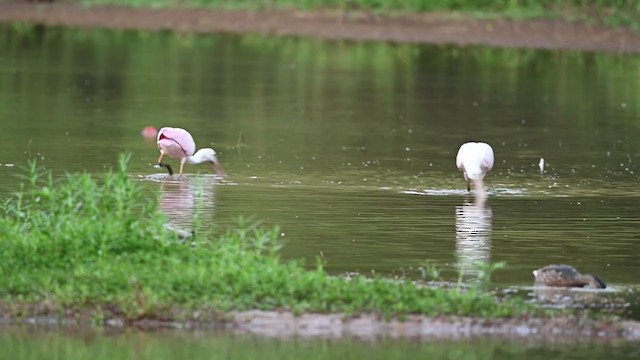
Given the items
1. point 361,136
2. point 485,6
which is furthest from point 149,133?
point 485,6

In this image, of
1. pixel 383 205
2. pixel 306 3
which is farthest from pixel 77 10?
pixel 383 205

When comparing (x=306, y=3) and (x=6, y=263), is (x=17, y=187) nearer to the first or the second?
(x=6, y=263)

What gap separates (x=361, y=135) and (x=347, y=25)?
1721cm

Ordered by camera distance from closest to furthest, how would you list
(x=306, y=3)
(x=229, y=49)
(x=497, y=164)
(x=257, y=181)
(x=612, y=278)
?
(x=612, y=278)
(x=257, y=181)
(x=497, y=164)
(x=229, y=49)
(x=306, y=3)

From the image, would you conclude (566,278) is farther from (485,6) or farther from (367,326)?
(485,6)

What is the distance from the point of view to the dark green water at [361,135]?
13.8m

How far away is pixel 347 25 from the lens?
127 feet

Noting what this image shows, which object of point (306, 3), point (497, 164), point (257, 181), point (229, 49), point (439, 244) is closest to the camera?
point (439, 244)

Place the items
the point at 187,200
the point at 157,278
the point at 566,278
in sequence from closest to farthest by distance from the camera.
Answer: the point at 157,278 < the point at 566,278 < the point at 187,200

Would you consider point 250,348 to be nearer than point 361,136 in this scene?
Yes

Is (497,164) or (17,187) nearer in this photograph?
(17,187)

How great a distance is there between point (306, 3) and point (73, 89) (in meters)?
14.1

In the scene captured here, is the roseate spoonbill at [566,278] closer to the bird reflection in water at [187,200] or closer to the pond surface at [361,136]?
the pond surface at [361,136]

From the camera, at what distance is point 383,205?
15438 mm
